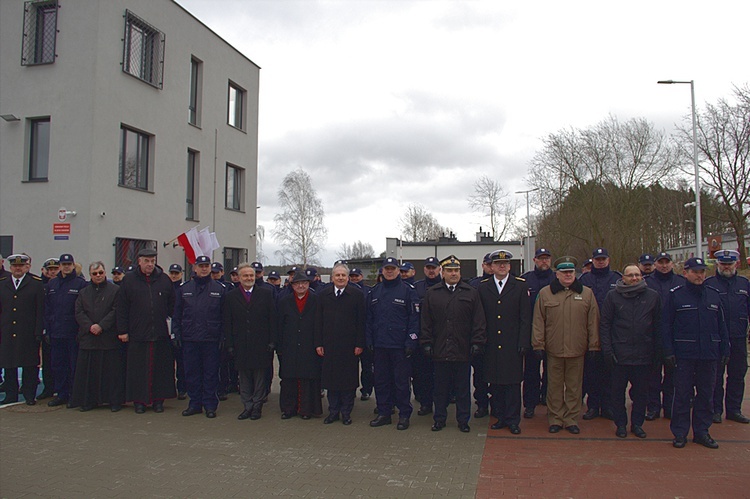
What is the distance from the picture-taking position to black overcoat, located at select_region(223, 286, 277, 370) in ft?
25.0

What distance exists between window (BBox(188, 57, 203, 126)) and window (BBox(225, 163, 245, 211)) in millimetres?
2719

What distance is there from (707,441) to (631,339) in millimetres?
1252

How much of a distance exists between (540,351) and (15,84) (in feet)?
50.7

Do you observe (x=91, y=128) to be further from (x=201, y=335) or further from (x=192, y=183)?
(x=201, y=335)

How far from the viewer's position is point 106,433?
269 inches

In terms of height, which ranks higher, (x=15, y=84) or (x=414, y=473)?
(x=15, y=84)

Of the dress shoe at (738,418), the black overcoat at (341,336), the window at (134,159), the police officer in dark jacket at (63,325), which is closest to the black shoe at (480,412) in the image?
the black overcoat at (341,336)

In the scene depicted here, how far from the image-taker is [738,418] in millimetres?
7109

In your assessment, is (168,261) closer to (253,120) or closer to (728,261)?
(253,120)

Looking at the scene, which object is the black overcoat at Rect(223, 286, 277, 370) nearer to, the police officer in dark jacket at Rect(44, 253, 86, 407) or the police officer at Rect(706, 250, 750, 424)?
the police officer in dark jacket at Rect(44, 253, 86, 407)

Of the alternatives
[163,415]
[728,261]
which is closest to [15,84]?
[163,415]

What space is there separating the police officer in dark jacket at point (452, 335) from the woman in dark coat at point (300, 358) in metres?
1.58

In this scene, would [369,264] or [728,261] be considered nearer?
[728,261]

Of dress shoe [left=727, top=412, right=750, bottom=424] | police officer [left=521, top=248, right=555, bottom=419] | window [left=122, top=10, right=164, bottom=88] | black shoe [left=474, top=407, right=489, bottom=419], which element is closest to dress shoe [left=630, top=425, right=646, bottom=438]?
police officer [left=521, top=248, right=555, bottom=419]
